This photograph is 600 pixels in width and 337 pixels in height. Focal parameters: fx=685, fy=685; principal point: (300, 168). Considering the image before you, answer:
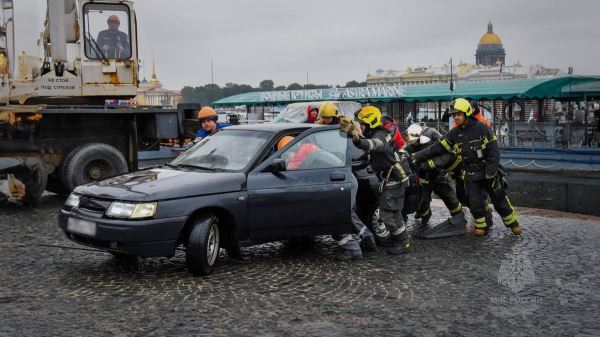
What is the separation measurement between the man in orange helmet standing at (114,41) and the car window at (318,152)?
20.5 feet

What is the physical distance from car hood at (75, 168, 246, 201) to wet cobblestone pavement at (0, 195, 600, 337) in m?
0.85

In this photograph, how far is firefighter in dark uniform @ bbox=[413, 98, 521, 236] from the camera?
9148 millimetres

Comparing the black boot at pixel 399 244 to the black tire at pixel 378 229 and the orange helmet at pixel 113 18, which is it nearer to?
the black tire at pixel 378 229

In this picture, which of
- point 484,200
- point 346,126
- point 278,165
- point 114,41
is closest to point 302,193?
point 278,165

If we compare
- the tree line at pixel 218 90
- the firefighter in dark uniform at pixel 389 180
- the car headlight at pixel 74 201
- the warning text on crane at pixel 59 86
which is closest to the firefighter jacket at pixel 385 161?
the firefighter in dark uniform at pixel 389 180

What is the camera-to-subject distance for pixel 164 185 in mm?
6664

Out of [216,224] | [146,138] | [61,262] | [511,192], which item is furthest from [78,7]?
[511,192]

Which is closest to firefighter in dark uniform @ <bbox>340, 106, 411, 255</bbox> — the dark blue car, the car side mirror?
the dark blue car

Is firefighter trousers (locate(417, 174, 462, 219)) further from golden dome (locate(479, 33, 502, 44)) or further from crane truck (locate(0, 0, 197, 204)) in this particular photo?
golden dome (locate(479, 33, 502, 44))

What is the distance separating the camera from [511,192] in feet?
51.6

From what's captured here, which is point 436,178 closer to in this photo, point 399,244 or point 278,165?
point 399,244

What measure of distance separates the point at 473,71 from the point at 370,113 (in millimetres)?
113362

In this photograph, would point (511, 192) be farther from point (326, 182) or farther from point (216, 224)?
point (216, 224)

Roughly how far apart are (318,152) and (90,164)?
6.10m
